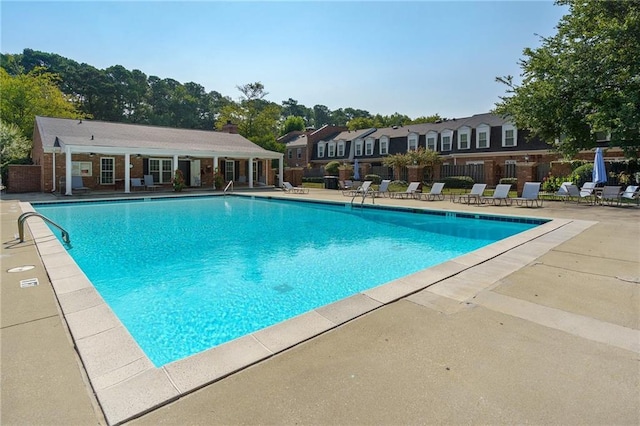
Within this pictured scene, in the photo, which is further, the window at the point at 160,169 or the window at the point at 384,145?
the window at the point at 384,145

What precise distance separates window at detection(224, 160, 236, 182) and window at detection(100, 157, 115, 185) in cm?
803

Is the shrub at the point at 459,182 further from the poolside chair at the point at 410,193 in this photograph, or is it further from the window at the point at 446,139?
the poolside chair at the point at 410,193

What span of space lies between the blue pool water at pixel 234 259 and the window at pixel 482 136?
1773cm

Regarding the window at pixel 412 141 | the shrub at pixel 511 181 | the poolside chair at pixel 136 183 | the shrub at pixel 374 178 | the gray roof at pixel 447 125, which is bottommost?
the poolside chair at pixel 136 183

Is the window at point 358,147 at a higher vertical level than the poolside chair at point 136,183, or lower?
higher

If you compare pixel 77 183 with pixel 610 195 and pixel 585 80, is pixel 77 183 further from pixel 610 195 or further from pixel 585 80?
pixel 585 80

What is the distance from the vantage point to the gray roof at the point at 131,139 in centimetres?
A: 2006

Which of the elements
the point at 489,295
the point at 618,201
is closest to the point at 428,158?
the point at 618,201

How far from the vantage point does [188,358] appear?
2781mm

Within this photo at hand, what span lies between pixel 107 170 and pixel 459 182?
2328 centimetres

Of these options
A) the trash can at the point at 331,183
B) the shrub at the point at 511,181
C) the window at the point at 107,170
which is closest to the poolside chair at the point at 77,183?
the window at the point at 107,170

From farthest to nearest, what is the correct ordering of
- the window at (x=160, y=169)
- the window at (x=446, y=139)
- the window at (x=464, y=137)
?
1. the window at (x=446, y=139)
2. the window at (x=464, y=137)
3. the window at (x=160, y=169)

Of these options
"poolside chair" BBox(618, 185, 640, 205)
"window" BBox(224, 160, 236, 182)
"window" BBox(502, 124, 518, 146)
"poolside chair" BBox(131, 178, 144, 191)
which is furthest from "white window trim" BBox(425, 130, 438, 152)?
"poolside chair" BBox(131, 178, 144, 191)

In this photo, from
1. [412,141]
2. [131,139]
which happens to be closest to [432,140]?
[412,141]
